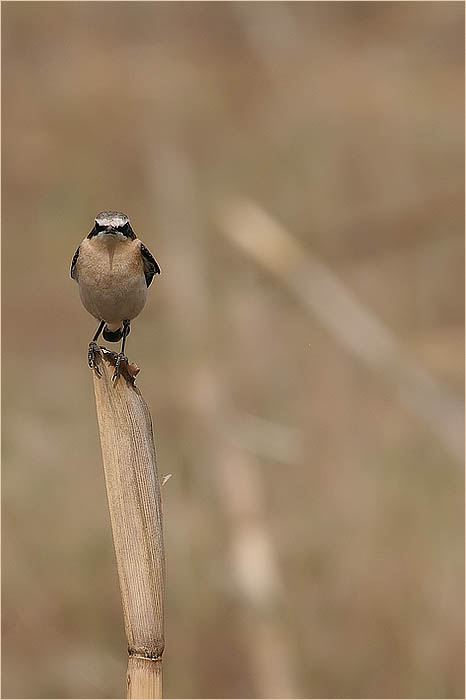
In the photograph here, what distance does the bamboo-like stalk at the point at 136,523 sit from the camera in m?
1.09

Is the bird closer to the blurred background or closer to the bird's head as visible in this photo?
the bird's head

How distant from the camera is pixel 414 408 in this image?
3.73 metres

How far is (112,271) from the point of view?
1461mm

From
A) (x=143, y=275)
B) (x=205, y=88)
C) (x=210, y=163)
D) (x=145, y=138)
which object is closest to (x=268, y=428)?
(x=143, y=275)

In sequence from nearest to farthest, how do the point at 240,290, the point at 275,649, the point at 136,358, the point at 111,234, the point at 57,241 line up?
the point at 111,234
the point at 275,649
the point at 136,358
the point at 240,290
the point at 57,241

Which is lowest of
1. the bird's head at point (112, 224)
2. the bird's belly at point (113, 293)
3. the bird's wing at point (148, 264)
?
the bird's belly at point (113, 293)

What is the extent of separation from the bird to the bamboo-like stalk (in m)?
0.27

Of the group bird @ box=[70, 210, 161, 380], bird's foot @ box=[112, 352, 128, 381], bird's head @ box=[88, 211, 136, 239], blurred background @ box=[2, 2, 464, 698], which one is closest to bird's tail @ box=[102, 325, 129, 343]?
bird @ box=[70, 210, 161, 380]

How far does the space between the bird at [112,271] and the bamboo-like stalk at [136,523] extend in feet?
0.90

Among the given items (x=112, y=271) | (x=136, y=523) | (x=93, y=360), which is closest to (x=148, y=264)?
(x=112, y=271)

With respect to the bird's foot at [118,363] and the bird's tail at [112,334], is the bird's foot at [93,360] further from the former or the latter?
the bird's tail at [112,334]

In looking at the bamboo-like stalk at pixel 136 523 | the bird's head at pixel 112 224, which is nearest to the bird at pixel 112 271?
the bird's head at pixel 112 224

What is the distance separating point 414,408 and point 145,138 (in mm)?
3192

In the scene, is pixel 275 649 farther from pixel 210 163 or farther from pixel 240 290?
pixel 210 163
